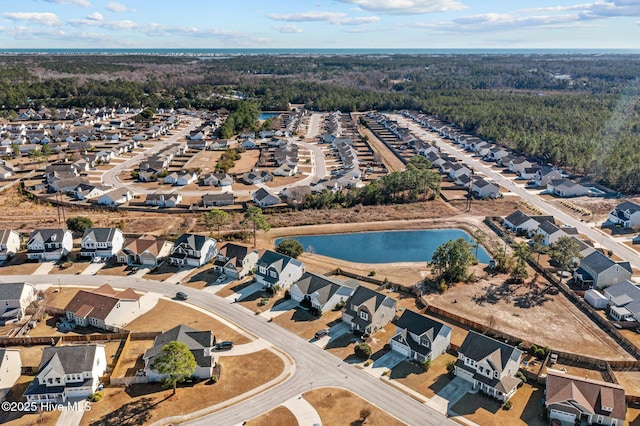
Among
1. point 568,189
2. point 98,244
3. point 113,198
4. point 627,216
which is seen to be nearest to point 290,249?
point 98,244

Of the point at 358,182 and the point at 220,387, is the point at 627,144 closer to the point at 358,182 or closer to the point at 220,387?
the point at 358,182

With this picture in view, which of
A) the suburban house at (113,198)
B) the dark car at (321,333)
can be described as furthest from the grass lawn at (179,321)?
the suburban house at (113,198)

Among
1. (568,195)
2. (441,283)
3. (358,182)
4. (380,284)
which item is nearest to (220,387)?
(380,284)

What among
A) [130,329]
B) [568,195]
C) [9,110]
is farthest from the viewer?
[9,110]

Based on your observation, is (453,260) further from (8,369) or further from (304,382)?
(8,369)

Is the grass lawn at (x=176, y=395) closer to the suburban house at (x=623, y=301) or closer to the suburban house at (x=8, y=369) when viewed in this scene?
the suburban house at (x=8, y=369)

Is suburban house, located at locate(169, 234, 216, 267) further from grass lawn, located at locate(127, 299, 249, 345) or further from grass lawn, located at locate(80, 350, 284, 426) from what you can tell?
grass lawn, located at locate(80, 350, 284, 426)
